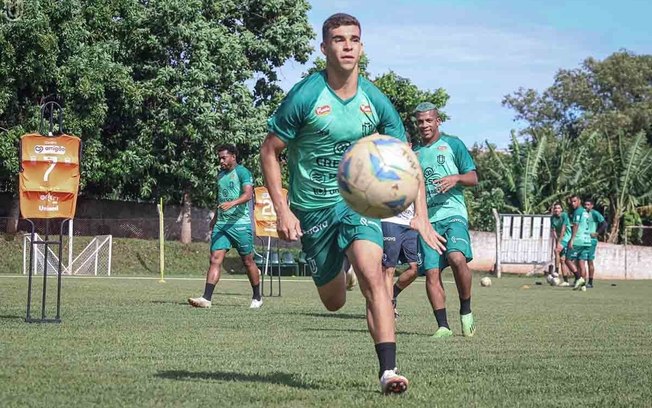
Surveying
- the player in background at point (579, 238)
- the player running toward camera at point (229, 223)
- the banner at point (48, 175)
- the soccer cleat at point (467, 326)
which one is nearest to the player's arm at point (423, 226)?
the soccer cleat at point (467, 326)

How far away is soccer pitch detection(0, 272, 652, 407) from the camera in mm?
6477

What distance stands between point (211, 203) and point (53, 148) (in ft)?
108

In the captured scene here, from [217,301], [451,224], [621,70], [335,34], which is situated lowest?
[217,301]

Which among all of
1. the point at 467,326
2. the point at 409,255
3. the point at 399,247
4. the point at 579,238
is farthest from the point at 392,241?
the point at 579,238

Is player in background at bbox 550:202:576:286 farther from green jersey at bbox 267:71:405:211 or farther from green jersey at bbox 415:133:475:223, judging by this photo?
green jersey at bbox 267:71:405:211

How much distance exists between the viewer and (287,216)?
6820 mm

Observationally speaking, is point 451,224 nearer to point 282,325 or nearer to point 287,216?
point 282,325

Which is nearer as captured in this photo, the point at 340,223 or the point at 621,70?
the point at 340,223

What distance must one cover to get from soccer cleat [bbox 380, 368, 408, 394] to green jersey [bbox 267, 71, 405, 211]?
1.21m

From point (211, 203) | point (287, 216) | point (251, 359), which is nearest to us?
point (287, 216)

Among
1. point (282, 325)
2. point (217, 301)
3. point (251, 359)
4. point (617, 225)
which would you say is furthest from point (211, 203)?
point (251, 359)

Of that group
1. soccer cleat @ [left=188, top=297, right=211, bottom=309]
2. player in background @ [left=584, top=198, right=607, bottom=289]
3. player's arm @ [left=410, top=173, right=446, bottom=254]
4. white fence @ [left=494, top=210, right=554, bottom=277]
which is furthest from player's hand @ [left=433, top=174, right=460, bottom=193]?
white fence @ [left=494, top=210, right=554, bottom=277]

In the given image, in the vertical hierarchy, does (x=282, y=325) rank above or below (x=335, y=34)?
below

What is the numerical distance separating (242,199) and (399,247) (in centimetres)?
327
